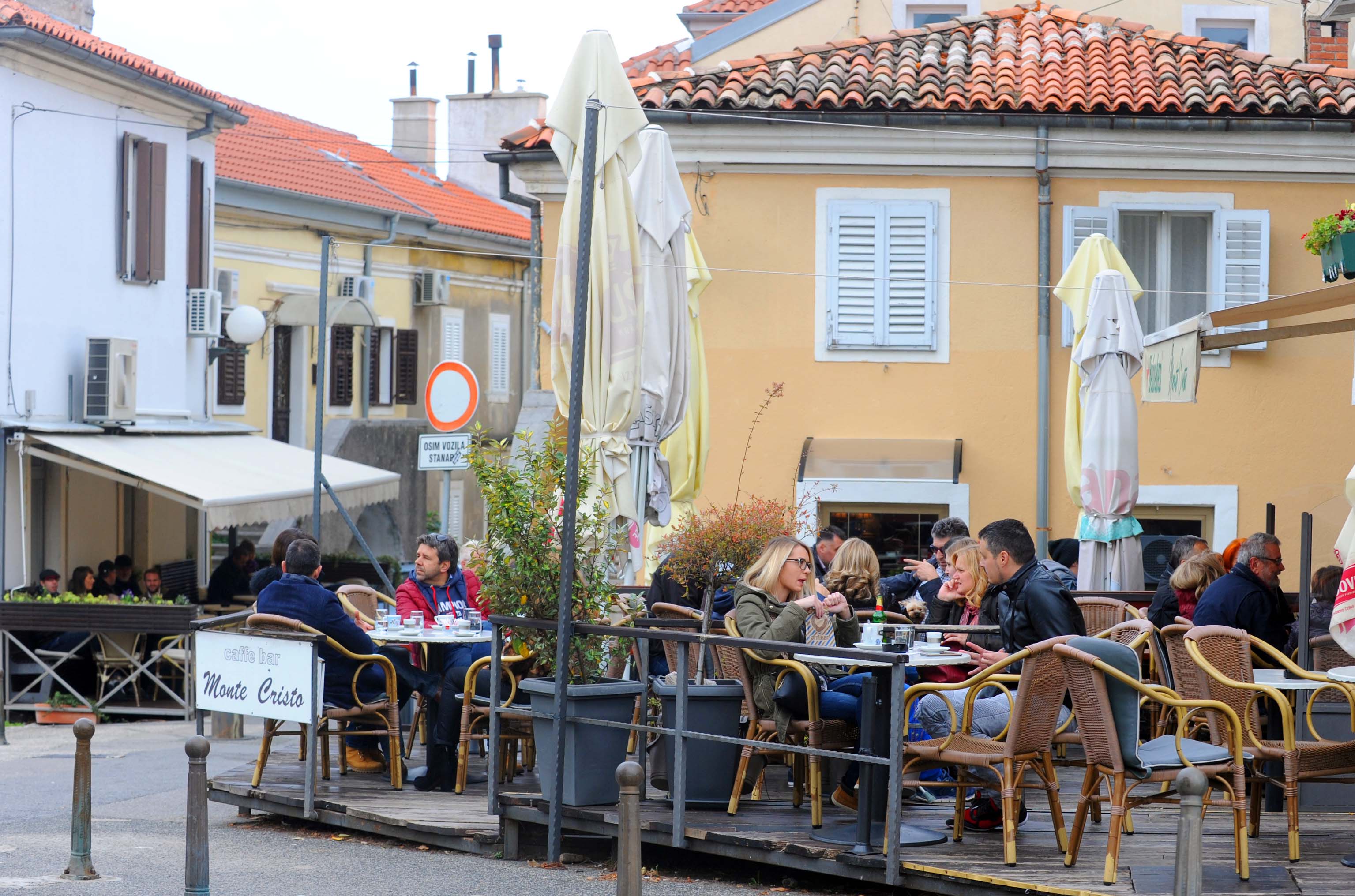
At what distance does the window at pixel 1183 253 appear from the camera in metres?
16.2

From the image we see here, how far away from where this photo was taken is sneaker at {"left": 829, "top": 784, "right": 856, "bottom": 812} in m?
8.26

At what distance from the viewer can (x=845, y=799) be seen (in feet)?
27.1

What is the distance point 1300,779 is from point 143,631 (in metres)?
10.8

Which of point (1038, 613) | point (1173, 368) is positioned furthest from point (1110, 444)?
point (1038, 613)

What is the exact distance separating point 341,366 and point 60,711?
15.6m

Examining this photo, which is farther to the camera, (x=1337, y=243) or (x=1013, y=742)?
(x=1337, y=243)

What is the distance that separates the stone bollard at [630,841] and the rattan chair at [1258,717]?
2.88 meters

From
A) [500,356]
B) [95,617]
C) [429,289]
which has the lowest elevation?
[95,617]

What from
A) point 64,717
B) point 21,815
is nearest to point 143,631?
point 64,717

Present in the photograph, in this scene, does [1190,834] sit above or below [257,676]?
above

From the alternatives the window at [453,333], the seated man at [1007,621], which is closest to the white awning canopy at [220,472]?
the seated man at [1007,621]

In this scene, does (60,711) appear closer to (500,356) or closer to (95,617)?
(95,617)

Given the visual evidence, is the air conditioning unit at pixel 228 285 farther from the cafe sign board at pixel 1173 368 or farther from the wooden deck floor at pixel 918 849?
the cafe sign board at pixel 1173 368

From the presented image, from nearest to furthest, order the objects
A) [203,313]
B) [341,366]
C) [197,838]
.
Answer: [197,838] < [203,313] < [341,366]
